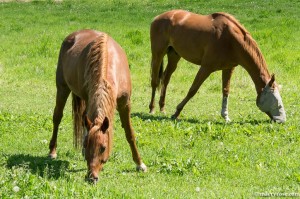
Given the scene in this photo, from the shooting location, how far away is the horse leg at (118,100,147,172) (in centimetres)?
715

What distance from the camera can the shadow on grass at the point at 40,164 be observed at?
6.95 meters

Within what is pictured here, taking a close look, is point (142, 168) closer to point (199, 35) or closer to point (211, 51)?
point (211, 51)

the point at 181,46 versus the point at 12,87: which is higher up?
the point at 181,46

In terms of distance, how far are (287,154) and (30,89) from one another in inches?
336

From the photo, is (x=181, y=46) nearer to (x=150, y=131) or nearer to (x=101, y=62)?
Answer: (x=150, y=131)

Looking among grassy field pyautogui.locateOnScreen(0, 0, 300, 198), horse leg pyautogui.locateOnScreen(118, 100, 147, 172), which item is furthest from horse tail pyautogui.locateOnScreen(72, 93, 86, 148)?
horse leg pyautogui.locateOnScreen(118, 100, 147, 172)

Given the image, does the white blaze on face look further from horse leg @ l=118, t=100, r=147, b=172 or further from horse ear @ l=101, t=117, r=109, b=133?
horse ear @ l=101, t=117, r=109, b=133

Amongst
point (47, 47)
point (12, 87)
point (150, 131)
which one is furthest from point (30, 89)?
point (150, 131)

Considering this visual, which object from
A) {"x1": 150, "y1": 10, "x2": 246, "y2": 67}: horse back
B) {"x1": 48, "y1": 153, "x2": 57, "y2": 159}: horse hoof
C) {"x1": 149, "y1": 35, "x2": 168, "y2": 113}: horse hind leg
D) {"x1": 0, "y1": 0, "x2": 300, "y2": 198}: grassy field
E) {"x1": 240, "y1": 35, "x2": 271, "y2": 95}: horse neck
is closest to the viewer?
{"x1": 0, "y1": 0, "x2": 300, "y2": 198}: grassy field

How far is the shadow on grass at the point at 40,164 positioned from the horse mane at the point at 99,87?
3.65 feet

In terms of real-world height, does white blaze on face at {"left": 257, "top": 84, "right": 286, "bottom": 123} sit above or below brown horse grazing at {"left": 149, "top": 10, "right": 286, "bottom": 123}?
below

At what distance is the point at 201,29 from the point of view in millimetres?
11672

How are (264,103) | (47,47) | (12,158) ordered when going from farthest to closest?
(47,47) < (264,103) < (12,158)

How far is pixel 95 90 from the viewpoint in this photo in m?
6.35
